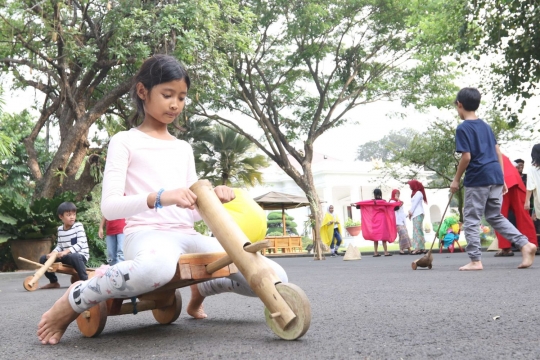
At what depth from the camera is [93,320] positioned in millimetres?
3035

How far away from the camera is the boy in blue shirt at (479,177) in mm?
6703

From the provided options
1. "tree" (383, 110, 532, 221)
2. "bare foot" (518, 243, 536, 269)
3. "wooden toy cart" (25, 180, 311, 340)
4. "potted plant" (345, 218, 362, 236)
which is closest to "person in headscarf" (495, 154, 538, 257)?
"bare foot" (518, 243, 536, 269)

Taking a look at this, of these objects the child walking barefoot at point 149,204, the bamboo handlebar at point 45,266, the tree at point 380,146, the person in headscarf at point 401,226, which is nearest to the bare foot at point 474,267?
the bamboo handlebar at point 45,266

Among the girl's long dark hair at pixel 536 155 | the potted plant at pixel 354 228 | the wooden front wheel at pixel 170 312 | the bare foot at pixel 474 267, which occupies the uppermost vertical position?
the potted plant at pixel 354 228

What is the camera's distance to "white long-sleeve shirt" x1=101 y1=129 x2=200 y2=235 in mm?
2900

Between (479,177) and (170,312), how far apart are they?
4.30 m

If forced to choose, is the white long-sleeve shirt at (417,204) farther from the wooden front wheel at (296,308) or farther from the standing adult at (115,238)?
the wooden front wheel at (296,308)

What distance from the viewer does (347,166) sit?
161 ft

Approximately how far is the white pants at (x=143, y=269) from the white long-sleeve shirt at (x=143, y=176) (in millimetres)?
76

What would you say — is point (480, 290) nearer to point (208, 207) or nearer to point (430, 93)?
point (208, 207)

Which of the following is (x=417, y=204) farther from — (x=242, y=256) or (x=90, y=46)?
(x=242, y=256)

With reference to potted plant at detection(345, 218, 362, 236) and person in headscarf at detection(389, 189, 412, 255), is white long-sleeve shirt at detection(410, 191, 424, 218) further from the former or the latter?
potted plant at detection(345, 218, 362, 236)

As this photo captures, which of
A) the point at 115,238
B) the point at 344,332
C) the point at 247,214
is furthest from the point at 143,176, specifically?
the point at 115,238

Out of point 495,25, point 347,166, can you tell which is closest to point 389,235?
point 495,25
